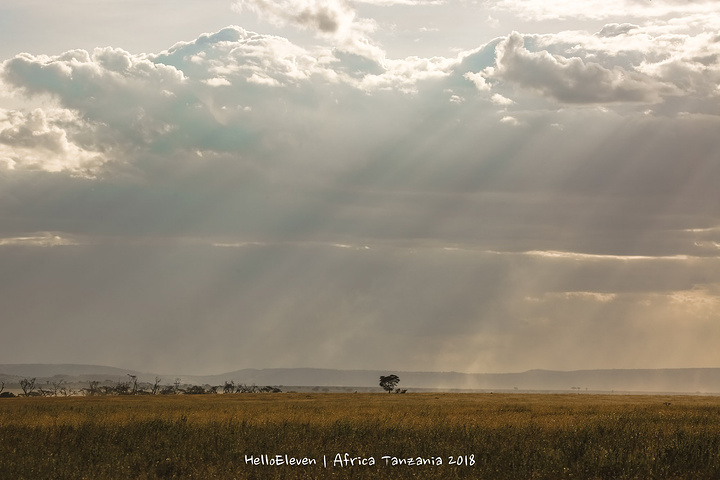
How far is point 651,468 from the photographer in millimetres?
23562

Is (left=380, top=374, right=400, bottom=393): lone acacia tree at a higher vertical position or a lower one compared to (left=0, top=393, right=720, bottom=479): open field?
lower

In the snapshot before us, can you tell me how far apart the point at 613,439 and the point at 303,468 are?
11860 millimetres

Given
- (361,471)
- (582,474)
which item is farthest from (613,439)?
(361,471)

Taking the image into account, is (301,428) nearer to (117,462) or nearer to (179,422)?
(179,422)

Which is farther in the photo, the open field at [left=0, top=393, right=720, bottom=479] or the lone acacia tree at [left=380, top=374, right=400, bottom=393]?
the lone acacia tree at [left=380, top=374, right=400, bottom=393]

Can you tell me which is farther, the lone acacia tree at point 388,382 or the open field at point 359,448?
the lone acacia tree at point 388,382

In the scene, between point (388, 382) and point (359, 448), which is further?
point (388, 382)

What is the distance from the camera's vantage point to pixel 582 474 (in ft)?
75.6

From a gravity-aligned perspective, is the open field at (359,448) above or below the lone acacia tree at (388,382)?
above

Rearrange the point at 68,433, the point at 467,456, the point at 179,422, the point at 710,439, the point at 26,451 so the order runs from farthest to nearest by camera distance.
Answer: the point at 179,422 → the point at 68,433 → the point at 710,439 → the point at 26,451 → the point at 467,456

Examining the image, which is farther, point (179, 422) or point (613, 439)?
point (179, 422)

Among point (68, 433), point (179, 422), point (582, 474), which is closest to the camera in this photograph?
point (582, 474)

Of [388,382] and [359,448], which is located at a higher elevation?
[359,448]

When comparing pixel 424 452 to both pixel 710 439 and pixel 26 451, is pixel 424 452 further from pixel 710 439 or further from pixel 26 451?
pixel 26 451
